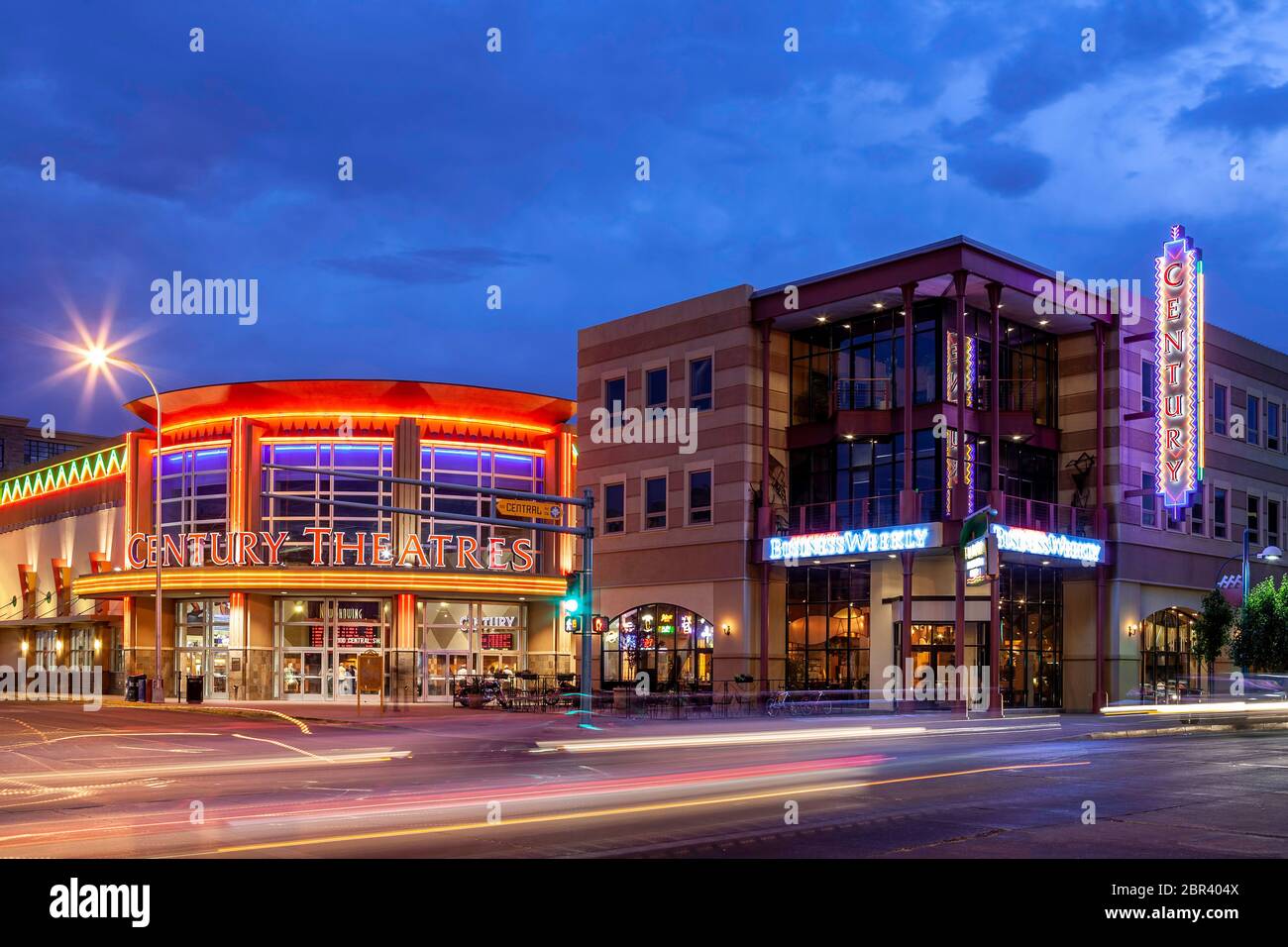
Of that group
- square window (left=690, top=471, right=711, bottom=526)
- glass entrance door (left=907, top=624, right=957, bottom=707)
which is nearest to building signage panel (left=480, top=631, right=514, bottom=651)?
square window (left=690, top=471, right=711, bottom=526)

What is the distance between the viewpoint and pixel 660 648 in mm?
50219

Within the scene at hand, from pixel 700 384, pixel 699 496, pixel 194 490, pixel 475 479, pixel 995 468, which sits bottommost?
pixel 699 496

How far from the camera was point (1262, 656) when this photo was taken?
1837 inches

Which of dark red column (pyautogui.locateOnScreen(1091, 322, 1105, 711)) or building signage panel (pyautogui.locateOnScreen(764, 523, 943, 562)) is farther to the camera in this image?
dark red column (pyautogui.locateOnScreen(1091, 322, 1105, 711))

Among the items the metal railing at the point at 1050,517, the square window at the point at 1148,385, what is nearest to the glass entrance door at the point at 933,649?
the metal railing at the point at 1050,517

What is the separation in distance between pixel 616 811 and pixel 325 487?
1677 inches

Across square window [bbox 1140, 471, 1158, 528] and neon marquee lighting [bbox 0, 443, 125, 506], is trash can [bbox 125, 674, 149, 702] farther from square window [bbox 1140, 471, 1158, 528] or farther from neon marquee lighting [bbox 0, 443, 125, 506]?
square window [bbox 1140, 471, 1158, 528]

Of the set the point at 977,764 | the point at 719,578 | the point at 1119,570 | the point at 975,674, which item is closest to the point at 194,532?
the point at 719,578

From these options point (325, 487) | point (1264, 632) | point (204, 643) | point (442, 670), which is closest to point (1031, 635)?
point (1264, 632)

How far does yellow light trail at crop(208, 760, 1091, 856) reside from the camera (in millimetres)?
13227

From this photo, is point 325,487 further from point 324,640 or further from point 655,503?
point 655,503

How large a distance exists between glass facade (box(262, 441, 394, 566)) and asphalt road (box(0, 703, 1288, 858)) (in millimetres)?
23454

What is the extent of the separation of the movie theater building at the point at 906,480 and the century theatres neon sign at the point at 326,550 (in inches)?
275

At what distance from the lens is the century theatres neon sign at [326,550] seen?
53156mm
